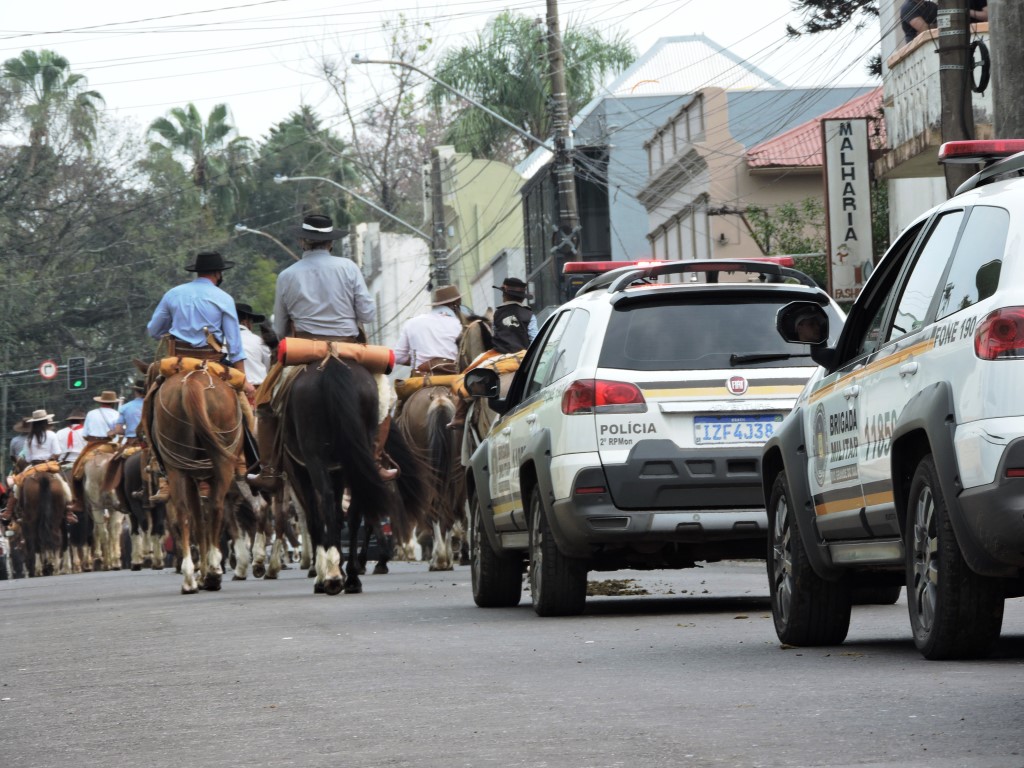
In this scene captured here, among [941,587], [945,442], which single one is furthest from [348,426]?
[945,442]

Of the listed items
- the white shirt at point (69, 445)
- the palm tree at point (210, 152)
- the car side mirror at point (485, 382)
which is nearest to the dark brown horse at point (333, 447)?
the car side mirror at point (485, 382)

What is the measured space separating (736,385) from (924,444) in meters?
3.78

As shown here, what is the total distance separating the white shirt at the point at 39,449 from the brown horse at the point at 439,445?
1719 centimetres

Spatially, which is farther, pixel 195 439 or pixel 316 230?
pixel 195 439

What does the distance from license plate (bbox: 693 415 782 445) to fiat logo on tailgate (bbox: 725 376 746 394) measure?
14cm

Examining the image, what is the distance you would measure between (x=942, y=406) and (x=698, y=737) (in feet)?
5.72

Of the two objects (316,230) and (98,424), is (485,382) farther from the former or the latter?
(98,424)

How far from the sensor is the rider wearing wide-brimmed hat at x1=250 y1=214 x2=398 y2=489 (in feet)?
52.4

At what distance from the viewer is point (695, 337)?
11.9m

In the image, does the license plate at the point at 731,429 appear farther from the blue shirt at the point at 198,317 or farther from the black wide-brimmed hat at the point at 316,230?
the blue shirt at the point at 198,317

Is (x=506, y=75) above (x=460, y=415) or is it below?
above

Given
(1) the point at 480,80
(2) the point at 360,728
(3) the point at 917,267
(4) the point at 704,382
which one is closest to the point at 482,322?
(4) the point at 704,382

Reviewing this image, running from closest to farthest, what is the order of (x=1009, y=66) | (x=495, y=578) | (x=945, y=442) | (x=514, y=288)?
(x=945, y=442) → (x=495, y=578) → (x=1009, y=66) → (x=514, y=288)

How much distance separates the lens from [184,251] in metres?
73.8
